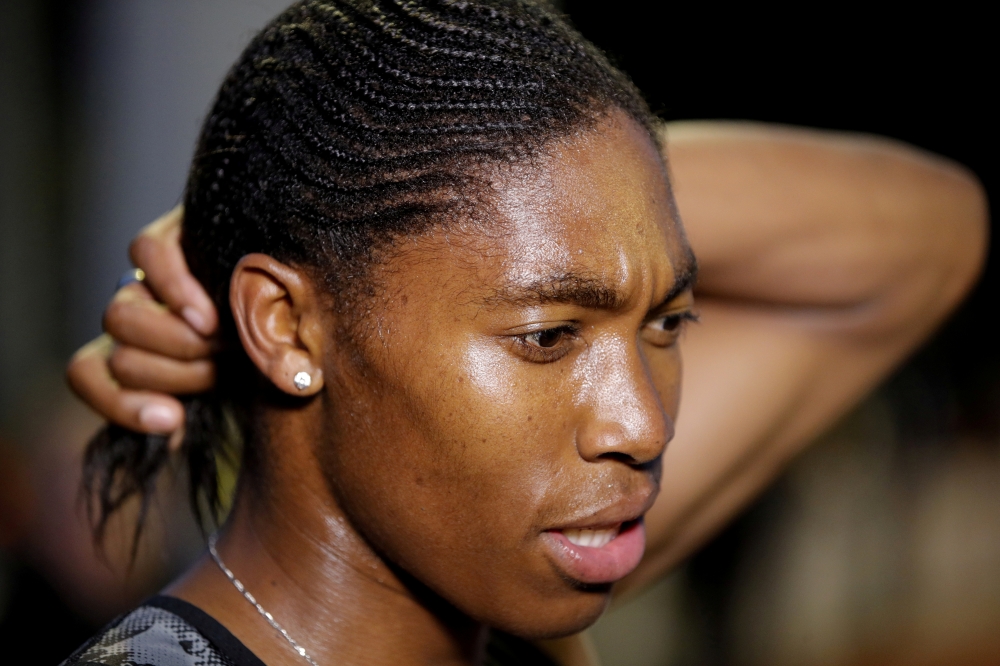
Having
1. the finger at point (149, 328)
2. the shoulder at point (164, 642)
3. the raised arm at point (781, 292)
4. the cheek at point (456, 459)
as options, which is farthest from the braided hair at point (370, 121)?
the raised arm at point (781, 292)

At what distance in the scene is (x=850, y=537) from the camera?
7.15 metres

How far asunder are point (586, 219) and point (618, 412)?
0.30m

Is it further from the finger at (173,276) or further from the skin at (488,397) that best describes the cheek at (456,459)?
the finger at (173,276)

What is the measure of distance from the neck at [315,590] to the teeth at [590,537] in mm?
326

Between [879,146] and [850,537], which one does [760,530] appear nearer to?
[850,537]

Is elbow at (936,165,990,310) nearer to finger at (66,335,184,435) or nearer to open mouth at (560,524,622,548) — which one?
open mouth at (560,524,622,548)

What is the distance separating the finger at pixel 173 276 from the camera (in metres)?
1.96

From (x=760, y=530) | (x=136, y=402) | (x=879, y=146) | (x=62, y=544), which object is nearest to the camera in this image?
(x=136, y=402)

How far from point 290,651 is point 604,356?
0.71m

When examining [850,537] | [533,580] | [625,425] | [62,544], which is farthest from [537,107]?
[850,537]

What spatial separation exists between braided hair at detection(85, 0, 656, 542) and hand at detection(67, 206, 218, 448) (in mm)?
83

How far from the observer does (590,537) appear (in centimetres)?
171

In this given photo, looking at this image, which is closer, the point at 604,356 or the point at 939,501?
the point at 604,356

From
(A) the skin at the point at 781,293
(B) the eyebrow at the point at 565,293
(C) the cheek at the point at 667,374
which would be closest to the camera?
(B) the eyebrow at the point at 565,293
